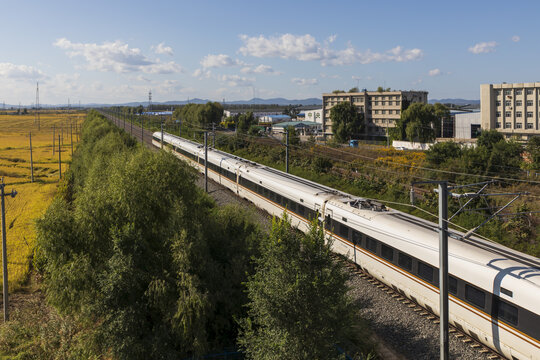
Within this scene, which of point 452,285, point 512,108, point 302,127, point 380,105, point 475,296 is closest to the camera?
point 475,296

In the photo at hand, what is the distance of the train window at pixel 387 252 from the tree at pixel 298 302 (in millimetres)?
6561

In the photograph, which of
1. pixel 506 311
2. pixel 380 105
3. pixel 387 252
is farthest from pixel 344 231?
pixel 380 105

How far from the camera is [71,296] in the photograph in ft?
43.2

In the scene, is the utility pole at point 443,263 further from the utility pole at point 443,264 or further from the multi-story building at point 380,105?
the multi-story building at point 380,105

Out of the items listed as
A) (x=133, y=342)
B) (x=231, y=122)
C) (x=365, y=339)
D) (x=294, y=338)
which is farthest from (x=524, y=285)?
(x=231, y=122)

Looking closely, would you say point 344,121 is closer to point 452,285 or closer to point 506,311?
point 452,285

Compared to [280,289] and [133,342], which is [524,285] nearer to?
[280,289]

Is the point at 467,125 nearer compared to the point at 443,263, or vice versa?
the point at 443,263

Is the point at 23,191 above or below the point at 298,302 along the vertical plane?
below

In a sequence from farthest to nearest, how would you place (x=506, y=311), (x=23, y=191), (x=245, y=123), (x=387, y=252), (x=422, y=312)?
(x=245, y=123)
(x=23, y=191)
(x=387, y=252)
(x=422, y=312)
(x=506, y=311)

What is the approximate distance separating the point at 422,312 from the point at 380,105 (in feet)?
268

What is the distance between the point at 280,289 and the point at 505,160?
32.5 meters

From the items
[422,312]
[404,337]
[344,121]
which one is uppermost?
[344,121]

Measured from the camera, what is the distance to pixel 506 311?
1215 centimetres
